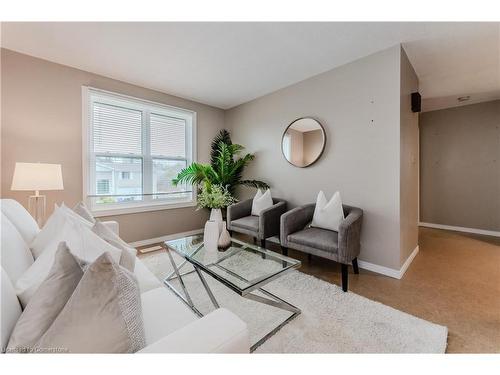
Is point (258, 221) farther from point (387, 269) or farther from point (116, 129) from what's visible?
point (116, 129)

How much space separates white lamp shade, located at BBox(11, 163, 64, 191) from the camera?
2.01 m

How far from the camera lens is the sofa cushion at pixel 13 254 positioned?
0.90 m

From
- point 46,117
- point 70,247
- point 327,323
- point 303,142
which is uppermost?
point 46,117

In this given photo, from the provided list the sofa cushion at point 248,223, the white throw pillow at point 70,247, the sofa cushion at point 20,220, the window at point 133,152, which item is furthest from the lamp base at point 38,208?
the sofa cushion at point 248,223

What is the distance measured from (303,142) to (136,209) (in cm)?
265

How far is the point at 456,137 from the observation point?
13.5ft

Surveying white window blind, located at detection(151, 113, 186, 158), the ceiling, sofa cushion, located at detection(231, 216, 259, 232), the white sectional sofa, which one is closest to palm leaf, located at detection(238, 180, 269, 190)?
sofa cushion, located at detection(231, 216, 259, 232)

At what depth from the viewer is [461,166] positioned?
408 cm

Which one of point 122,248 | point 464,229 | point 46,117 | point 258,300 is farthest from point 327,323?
point 464,229

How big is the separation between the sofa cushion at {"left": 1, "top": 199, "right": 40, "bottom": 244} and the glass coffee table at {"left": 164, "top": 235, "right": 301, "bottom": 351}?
0.96 m

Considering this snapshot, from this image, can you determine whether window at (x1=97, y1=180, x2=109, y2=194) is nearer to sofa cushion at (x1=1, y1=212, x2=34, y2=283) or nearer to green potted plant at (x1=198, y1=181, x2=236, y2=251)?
green potted plant at (x1=198, y1=181, x2=236, y2=251)

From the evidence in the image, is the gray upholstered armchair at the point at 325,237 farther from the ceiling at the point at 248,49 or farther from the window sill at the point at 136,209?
the window sill at the point at 136,209
